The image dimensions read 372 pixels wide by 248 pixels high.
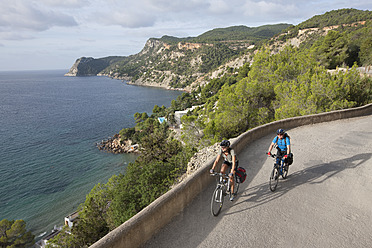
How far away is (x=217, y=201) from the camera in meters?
5.89

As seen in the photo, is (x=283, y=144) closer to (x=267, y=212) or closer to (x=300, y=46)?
(x=267, y=212)

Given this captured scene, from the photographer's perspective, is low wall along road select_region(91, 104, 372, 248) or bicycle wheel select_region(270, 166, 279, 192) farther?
bicycle wheel select_region(270, 166, 279, 192)

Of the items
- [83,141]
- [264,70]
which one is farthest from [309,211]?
[83,141]

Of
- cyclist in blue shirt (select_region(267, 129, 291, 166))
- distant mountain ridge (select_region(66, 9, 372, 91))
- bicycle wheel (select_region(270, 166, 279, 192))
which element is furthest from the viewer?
distant mountain ridge (select_region(66, 9, 372, 91))

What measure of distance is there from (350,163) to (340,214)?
3912 millimetres

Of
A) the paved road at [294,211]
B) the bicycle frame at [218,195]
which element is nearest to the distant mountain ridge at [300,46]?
the paved road at [294,211]

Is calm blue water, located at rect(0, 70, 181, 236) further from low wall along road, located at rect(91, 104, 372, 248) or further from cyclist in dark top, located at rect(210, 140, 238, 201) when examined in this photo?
cyclist in dark top, located at rect(210, 140, 238, 201)

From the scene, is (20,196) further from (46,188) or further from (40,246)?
(40,246)

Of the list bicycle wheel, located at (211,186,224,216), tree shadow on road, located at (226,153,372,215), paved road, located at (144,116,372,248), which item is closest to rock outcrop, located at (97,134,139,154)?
paved road, located at (144,116,372,248)

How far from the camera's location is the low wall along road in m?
5.09

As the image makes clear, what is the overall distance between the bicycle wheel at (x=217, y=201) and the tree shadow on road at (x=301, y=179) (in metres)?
0.35

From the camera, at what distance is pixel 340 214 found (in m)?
6.04

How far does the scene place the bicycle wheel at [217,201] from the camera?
5.90m

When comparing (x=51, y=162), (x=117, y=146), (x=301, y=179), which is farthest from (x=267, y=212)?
(x=117, y=146)
